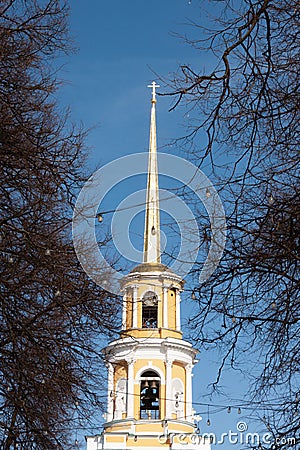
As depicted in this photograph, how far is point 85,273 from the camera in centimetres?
788

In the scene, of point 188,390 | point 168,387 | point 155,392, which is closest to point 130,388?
point 168,387

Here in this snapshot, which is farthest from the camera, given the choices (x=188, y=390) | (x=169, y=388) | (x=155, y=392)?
(x=155, y=392)

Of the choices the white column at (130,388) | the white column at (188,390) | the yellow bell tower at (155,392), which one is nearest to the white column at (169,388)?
the yellow bell tower at (155,392)

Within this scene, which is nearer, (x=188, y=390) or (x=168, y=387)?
(x=168, y=387)

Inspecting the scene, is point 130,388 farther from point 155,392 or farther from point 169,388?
point 155,392

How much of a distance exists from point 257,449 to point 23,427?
2314 mm

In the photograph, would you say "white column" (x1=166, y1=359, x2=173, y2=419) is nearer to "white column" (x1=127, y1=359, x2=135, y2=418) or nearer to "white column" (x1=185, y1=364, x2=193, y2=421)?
"white column" (x1=185, y1=364, x2=193, y2=421)

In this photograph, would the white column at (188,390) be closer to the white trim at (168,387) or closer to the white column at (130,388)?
the white trim at (168,387)

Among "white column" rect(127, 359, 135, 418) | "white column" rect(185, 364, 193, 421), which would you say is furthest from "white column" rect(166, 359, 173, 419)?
"white column" rect(127, 359, 135, 418)

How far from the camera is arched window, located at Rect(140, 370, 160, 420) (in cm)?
2841

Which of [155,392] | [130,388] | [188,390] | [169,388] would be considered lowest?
[130,388]

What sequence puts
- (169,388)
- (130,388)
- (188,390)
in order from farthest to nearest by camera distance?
(188,390), (169,388), (130,388)

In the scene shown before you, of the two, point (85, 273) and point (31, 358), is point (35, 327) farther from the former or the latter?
point (85, 273)

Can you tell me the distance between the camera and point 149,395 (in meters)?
29.4
